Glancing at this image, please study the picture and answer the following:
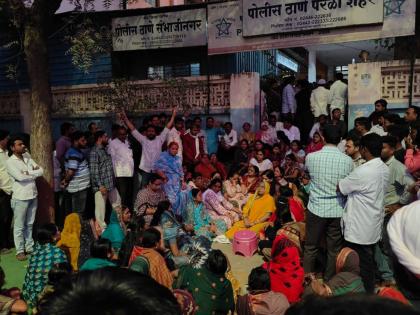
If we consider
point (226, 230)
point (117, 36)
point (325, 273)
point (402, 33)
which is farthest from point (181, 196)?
point (117, 36)

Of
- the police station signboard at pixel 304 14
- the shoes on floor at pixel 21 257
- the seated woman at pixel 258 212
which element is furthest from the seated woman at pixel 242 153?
the shoes on floor at pixel 21 257

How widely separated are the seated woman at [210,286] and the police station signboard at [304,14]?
651cm

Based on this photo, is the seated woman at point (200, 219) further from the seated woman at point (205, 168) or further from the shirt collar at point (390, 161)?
the shirt collar at point (390, 161)

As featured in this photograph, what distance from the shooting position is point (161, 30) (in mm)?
10414

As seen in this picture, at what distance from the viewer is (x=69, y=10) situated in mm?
10523

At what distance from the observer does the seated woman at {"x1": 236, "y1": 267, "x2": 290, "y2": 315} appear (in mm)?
3084

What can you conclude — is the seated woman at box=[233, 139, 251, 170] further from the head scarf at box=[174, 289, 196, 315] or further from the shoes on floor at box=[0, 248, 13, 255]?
the head scarf at box=[174, 289, 196, 315]

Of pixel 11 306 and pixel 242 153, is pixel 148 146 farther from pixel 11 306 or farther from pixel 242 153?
pixel 11 306

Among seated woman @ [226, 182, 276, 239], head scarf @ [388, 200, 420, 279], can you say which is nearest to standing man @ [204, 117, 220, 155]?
seated woman @ [226, 182, 276, 239]

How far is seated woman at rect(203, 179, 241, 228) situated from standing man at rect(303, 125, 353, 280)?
266 cm

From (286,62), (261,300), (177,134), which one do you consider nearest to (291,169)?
(177,134)

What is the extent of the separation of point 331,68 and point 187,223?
49.8 feet

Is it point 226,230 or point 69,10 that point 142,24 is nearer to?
point 69,10

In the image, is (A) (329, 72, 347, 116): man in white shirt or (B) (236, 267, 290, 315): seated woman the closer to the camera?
(B) (236, 267, 290, 315): seated woman
